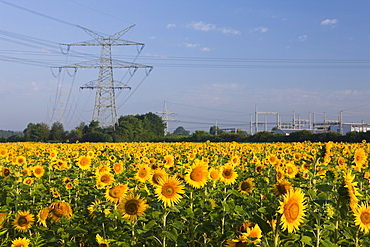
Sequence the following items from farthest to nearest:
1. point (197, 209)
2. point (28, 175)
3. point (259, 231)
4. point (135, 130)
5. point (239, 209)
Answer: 1. point (135, 130)
2. point (28, 175)
3. point (197, 209)
4. point (239, 209)
5. point (259, 231)

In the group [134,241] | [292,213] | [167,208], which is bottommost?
[134,241]

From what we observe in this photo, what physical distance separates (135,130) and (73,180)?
42422 mm

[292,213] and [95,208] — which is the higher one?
[292,213]

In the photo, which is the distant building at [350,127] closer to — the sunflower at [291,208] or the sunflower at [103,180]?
the sunflower at [103,180]

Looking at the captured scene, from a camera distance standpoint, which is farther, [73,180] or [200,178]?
[73,180]

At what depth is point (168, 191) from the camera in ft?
11.0

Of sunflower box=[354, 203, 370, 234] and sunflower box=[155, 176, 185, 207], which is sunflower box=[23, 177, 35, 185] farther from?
sunflower box=[354, 203, 370, 234]

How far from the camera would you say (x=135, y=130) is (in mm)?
48156

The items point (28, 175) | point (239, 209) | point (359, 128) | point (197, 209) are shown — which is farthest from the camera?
point (359, 128)

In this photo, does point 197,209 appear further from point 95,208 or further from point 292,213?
point 292,213

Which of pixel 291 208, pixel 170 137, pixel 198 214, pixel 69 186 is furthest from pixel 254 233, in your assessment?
pixel 170 137

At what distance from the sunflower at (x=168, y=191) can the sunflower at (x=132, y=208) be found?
171 mm

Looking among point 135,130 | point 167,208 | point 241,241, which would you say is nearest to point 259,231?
point 241,241

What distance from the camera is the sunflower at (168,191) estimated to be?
11.0 feet
